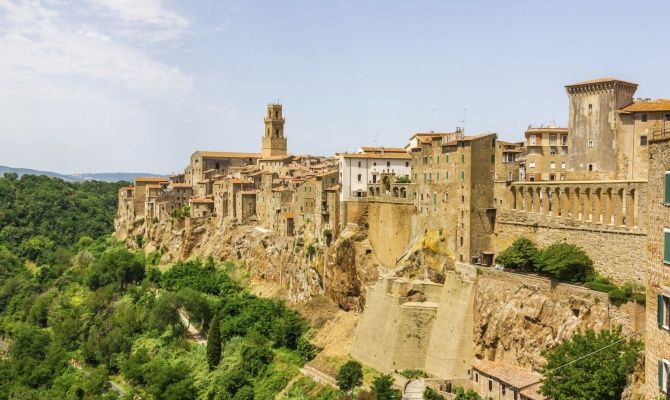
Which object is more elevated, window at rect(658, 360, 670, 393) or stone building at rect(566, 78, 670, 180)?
stone building at rect(566, 78, 670, 180)

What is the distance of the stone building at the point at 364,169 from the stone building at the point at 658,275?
4186 cm

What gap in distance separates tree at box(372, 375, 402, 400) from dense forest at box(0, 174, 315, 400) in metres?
11.0

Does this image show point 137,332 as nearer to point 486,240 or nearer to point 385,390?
point 385,390

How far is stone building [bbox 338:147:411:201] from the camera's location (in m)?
60.4

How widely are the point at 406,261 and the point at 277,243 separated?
22632mm

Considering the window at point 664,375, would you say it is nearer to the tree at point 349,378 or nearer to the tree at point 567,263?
the tree at point 567,263

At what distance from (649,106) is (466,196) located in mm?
12520

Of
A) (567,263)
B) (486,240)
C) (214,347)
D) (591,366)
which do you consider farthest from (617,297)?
(214,347)

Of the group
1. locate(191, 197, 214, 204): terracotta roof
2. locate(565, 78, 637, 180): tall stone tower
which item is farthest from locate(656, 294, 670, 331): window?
locate(191, 197, 214, 204): terracotta roof

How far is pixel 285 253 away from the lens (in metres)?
65.9

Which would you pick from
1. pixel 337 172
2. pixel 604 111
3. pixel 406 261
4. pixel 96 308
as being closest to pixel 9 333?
pixel 96 308

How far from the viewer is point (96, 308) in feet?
240

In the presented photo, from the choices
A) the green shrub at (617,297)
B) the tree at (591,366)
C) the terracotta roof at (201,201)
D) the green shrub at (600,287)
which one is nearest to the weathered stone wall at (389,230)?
the green shrub at (600,287)

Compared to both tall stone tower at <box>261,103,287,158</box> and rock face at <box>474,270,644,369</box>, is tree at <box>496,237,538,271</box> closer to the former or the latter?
rock face at <box>474,270,644,369</box>
